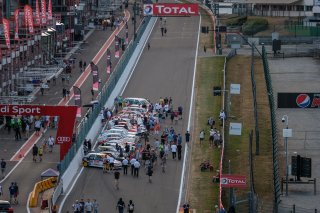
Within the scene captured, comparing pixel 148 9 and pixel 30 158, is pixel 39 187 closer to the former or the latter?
pixel 30 158

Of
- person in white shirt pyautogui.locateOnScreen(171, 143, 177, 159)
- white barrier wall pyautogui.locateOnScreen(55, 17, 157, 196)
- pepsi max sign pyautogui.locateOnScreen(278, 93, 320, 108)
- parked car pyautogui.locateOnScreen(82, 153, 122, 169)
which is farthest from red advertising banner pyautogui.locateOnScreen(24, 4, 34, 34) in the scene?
parked car pyautogui.locateOnScreen(82, 153, 122, 169)

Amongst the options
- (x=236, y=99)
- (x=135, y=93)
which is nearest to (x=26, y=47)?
(x=135, y=93)

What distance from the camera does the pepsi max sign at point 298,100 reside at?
8381 cm

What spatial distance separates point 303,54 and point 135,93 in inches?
1306

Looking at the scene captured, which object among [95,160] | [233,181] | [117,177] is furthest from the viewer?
[95,160]

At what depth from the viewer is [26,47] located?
103 meters

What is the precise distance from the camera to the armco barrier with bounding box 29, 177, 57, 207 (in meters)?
64.2

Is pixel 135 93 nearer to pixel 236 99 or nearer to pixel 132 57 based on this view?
pixel 236 99

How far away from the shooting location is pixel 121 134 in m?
78.9

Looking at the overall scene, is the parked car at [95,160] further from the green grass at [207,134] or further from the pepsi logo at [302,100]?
the pepsi logo at [302,100]

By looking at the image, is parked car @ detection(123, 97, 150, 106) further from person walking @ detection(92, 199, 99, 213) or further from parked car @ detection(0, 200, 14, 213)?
parked car @ detection(0, 200, 14, 213)

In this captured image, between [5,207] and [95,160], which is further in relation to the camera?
[95,160]

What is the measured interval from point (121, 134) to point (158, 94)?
19561 mm

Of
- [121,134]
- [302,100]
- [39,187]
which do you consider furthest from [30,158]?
[302,100]
